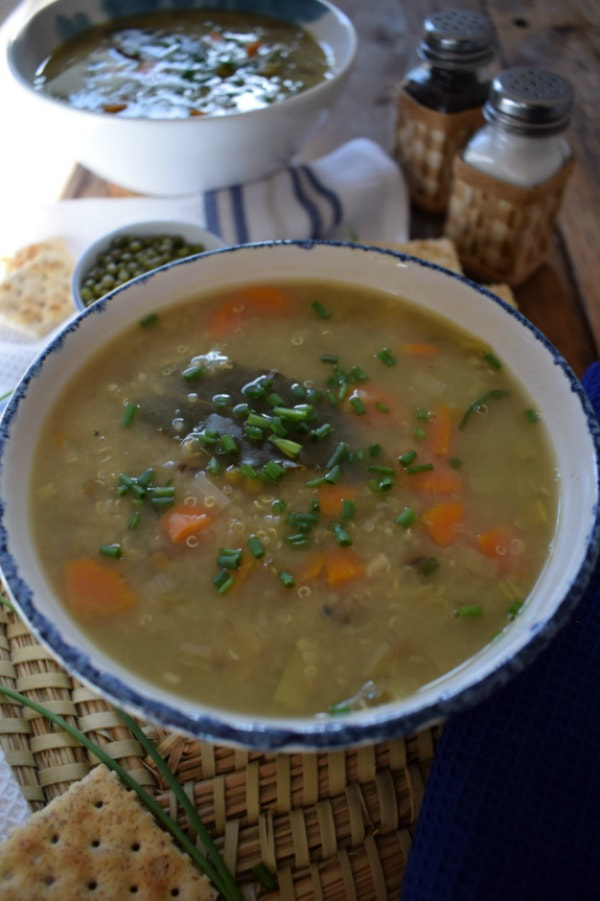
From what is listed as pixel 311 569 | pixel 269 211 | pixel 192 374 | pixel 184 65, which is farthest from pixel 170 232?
pixel 311 569

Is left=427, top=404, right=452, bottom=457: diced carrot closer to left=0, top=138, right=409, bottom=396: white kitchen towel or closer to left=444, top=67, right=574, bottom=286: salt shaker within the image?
left=444, top=67, right=574, bottom=286: salt shaker

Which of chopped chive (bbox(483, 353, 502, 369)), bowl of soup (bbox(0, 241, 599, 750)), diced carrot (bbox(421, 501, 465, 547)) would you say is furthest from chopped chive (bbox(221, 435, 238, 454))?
chopped chive (bbox(483, 353, 502, 369))

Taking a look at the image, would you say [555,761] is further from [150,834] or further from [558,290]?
[558,290]

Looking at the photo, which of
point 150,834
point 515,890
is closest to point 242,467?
point 150,834

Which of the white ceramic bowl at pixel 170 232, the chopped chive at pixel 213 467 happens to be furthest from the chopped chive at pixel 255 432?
the white ceramic bowl at pixel 170 232

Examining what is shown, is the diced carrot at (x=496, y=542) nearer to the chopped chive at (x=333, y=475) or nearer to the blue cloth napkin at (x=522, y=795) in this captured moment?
the blue cloth napkin at (x=522, y=795)

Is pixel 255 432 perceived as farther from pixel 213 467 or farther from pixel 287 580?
pixel 287 580
